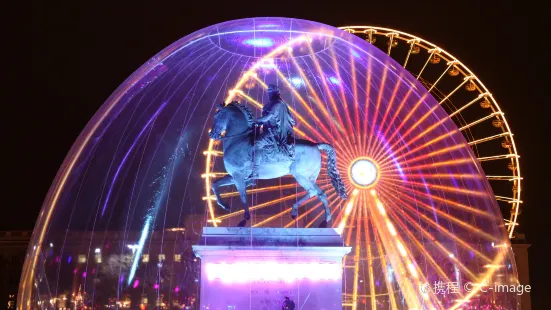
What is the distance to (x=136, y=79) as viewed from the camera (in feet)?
59.6

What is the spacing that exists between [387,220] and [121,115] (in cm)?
889

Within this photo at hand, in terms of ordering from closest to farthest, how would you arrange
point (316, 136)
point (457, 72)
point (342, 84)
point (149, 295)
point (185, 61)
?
point (149, 295), point (185, 61), point (342, 84), point (316, 136), point (457, 72)

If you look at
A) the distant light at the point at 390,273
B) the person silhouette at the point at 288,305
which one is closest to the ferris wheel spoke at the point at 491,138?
the distant light at the point at 390,273

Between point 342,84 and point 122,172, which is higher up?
point 342,84

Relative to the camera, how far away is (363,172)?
23219mm

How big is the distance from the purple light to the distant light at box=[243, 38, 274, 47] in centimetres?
635

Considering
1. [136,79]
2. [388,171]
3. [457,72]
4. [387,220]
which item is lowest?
[387,220]

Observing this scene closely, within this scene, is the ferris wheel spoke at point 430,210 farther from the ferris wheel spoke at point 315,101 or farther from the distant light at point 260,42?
the distant light at point 260,42

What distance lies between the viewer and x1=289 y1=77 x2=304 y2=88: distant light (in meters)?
20.2

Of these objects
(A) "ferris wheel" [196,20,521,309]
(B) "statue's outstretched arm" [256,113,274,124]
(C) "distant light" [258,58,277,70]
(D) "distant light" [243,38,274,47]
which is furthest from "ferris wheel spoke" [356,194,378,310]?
(B) "statue's outstretched arm" [256,113,274,124]

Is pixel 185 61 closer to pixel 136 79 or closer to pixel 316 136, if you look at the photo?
pixel 136 79

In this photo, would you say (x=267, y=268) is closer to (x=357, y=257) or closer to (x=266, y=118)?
(x=266, y=118)

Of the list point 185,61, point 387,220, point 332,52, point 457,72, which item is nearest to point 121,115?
point 185,61

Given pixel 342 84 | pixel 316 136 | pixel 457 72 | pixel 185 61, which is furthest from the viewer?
pixel 457 72
